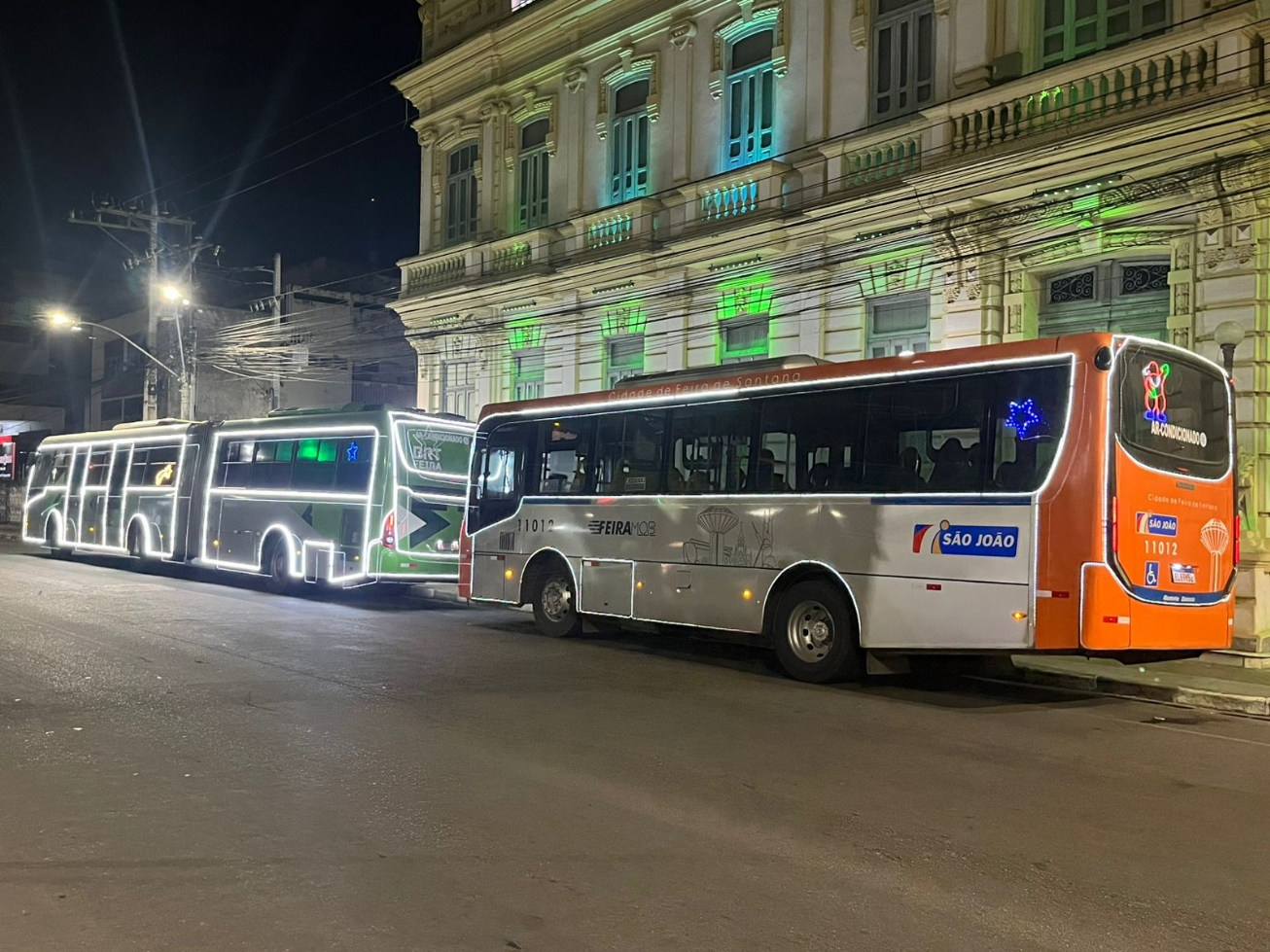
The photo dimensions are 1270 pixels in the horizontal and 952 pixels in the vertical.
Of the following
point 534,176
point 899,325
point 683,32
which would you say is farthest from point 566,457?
point 534,176

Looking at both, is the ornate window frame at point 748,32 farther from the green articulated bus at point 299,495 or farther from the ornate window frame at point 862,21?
the green articulated bus at point 299,495

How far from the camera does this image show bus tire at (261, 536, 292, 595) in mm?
19547

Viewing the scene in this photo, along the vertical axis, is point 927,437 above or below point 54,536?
above

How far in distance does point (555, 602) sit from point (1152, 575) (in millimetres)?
7522

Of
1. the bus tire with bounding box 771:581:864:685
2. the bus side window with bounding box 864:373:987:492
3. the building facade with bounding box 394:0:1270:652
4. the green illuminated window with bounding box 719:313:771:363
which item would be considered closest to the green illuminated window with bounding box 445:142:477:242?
the building facade with bounding box 394:0:1270:652

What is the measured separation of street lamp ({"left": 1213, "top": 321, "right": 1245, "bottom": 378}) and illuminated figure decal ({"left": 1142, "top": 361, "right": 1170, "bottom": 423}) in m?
3.76

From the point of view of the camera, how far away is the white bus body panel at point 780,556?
9.78 meters

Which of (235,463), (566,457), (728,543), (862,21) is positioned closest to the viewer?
(728,543)

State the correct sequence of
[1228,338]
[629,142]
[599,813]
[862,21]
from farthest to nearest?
1. [629,142]
2. [862,21]
3. [1228,338]
4. [599,813]

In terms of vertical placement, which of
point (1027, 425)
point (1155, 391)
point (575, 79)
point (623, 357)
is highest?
point (575, 79)

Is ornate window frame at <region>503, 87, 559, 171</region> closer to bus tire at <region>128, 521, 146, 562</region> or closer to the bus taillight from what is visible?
bus tire at <region>128, 521, 146, 562</region>

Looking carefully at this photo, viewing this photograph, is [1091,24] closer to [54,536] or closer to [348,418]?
[348,418]

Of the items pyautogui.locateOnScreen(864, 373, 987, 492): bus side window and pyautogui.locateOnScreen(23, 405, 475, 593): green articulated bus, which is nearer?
pyautogui.locateOnScreen(864, 373, 987, 492): bus side window

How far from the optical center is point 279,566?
19.8 m
